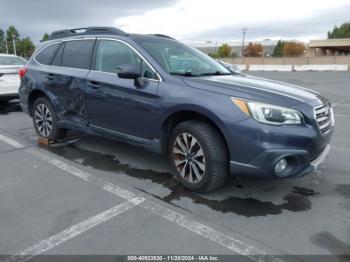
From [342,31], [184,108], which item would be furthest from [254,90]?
[342,31]

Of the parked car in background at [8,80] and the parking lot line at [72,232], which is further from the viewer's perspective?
the parked car in background at [8,80]

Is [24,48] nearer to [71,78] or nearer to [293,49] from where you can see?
[293,49]

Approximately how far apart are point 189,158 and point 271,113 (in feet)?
3.37

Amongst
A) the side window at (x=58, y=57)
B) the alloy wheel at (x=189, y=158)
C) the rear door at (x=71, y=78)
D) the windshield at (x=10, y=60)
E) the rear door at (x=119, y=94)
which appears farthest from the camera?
the windshield at (x=10, y=60)

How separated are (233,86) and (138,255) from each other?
191 centimetres

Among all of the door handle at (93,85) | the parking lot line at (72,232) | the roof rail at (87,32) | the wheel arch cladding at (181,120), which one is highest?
the roof rail at (87,32)

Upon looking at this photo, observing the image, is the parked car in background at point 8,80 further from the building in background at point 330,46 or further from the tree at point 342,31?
the tree at point 342,31

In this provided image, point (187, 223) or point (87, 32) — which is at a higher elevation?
point (87, 32)

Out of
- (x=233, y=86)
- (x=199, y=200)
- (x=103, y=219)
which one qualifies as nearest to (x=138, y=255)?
(x=103, y=219)

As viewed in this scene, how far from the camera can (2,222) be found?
317 cm

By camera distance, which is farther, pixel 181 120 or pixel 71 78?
pixel 71 78

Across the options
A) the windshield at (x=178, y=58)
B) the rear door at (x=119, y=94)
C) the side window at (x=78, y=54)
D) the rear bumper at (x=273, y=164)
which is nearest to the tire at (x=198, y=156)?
the rear bumper at (x=273, y=164)

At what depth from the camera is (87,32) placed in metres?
4.98

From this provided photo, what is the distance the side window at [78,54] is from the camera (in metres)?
4.77
